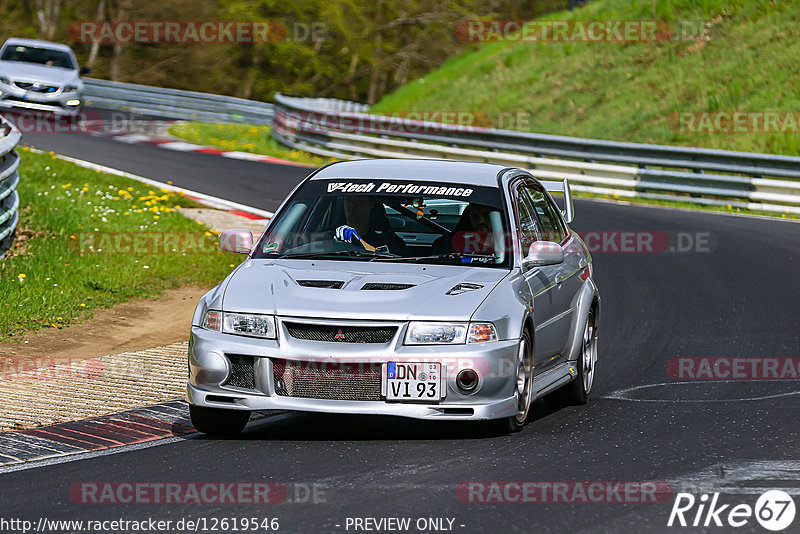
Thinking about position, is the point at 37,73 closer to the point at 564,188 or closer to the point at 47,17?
the point at 564,188

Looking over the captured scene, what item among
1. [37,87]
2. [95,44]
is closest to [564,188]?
[37,87]

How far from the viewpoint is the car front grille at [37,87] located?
2847cm

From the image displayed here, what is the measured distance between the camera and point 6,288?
1211cm

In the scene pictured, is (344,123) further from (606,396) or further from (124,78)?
(124,78)

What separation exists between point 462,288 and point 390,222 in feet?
3.52

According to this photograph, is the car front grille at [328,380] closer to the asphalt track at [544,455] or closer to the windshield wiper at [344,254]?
the asphalt track at [544,455]

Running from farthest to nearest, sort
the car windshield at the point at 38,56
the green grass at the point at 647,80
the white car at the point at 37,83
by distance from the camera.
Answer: the car windshield at the point at 38,56 < the white car at the point at 37,83 < the green grass at the point at 647,80

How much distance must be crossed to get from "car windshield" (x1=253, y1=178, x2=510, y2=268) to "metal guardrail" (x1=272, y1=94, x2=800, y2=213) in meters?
14.0

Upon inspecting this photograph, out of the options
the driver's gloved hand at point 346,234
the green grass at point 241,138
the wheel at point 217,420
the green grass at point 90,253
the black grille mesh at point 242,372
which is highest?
the driver's gloved hand at point 346,234

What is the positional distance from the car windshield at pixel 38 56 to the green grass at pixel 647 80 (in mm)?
9602

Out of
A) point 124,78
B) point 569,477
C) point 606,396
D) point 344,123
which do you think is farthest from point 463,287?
point 124,78

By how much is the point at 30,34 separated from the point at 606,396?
4545 centimetres

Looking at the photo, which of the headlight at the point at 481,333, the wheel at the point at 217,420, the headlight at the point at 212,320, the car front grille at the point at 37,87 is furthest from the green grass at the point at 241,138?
the headlight at the point at 481,333

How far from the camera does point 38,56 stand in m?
30.3
